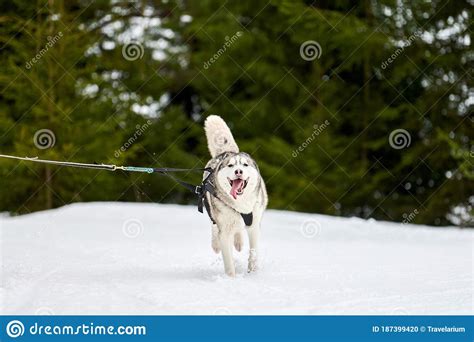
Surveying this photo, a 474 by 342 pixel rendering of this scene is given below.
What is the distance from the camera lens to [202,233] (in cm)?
922

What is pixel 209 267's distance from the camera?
632 centimetres

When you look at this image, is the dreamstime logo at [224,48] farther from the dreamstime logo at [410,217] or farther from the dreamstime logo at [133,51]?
the dreamstime logo at [410,217]

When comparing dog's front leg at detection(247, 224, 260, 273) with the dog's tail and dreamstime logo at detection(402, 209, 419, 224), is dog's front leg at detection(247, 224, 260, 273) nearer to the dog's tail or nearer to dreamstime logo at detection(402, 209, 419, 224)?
the dog's tail

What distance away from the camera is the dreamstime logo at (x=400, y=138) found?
12.9 metres

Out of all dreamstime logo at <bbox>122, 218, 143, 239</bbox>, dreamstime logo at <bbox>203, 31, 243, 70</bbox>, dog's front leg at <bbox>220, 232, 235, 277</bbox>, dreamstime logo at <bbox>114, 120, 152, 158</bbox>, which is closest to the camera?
dog's front leg at <bbox>220, 232, 235, 277</bbox>

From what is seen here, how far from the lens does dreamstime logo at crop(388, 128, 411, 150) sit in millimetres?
12945

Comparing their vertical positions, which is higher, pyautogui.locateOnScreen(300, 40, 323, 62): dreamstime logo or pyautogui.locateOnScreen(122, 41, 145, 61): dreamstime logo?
pyautogui.locateOnScreen(122, 41, 145, 61): dreamstime logo

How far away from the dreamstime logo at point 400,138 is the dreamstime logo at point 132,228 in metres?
5.57

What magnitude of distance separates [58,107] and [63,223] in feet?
10.8

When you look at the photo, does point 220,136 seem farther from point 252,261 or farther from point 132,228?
point 132,228

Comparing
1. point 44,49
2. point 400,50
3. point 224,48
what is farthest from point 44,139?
point 400,50

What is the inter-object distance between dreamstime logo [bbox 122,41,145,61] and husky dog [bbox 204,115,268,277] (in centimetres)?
937

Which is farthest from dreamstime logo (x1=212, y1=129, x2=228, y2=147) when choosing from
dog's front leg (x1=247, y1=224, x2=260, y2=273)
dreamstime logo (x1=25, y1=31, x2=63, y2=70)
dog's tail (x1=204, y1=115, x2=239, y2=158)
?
dreamstime logo (x1=25, y1=31, x2=63, y2=70)
